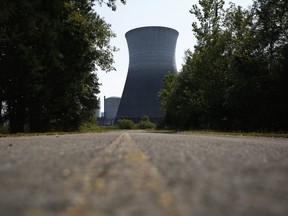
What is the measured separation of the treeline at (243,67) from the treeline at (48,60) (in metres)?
11.8

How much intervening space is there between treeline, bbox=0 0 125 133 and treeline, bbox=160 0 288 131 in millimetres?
11770

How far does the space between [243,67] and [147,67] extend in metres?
52.0

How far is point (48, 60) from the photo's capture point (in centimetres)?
2655

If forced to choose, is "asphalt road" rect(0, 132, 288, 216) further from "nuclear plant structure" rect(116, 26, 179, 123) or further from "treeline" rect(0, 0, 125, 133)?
"nuclear plant structure" rect(116, 26, 179, 123)

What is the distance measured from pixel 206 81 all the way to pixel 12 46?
2264cm

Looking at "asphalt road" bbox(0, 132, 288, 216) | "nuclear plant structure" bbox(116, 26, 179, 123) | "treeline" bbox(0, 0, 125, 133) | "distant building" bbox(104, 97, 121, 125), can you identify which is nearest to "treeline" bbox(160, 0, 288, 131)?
"treeline" bbox(0, 0, 125, 133)

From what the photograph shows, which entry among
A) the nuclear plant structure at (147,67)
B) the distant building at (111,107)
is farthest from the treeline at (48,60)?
the distant building at (111,107)

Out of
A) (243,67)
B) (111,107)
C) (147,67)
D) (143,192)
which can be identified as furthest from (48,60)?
(111,107)

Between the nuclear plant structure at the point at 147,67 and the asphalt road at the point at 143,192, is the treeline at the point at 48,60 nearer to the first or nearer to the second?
the asphalt road at the point at 143,192

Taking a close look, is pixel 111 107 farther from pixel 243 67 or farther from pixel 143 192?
pixel 143 192

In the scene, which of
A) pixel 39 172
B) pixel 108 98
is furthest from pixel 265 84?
pixel 108 98

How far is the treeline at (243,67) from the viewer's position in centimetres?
3219

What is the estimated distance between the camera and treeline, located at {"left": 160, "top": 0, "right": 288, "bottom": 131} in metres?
32.2

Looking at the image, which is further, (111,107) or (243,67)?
(111,107)
